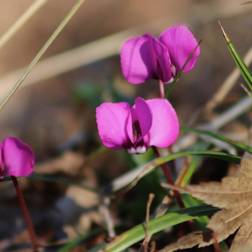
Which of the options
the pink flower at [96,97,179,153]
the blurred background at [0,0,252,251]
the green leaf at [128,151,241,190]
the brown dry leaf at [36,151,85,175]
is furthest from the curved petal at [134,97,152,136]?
the brown dry leaf at [36,151,85,175]

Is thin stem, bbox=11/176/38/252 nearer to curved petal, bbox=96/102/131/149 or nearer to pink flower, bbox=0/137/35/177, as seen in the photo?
pink flower, bbox=0/137/35/177

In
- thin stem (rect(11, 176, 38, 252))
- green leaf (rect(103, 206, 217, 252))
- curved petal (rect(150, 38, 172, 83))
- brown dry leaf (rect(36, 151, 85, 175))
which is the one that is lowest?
brown dry leaf (rect(36, 151, 85, 175))

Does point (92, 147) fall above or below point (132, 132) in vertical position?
below

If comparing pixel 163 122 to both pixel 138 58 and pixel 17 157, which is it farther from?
pixel 17 157

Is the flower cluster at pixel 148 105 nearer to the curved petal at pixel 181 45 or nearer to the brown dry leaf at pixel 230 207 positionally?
the curved petal at pixel 181 45

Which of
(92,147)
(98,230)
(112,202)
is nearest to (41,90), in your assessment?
(92,147)

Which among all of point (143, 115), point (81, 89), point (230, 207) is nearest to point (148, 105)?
point (143, 115)

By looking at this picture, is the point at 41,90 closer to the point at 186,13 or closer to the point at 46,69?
the point at 186,13
